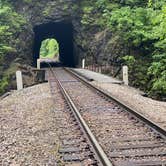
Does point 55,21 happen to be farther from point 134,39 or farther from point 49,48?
point 49,48

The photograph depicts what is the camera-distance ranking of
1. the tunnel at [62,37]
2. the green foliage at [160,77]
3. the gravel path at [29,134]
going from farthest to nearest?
the tunnel at [62,37] → the green foliage at [160,77] → the gravel path at [29,134]

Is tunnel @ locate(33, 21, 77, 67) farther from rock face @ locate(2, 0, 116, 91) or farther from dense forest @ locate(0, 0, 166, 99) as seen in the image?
dense forest @ locate(0, 0, 166, 99)

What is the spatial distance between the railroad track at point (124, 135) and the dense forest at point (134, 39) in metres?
10.2

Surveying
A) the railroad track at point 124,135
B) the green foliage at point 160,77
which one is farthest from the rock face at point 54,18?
the railroad track at point 124,135

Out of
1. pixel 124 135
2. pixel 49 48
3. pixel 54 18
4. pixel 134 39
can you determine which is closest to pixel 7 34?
pixel 54 18

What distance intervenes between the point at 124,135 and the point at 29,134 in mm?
2156

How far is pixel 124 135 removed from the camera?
8633mm

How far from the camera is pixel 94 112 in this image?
473 inches

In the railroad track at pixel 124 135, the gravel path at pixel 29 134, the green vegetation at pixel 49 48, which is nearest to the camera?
the railroad track at pixel 124 135

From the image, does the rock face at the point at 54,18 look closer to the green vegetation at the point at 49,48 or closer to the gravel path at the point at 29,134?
the gravel path at the point at 29,134

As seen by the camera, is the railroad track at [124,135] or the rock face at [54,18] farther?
the rock face at [54,18]

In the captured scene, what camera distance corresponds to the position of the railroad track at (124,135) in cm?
680

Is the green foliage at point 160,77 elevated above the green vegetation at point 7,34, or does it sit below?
below

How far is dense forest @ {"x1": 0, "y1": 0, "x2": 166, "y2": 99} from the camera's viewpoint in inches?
944
